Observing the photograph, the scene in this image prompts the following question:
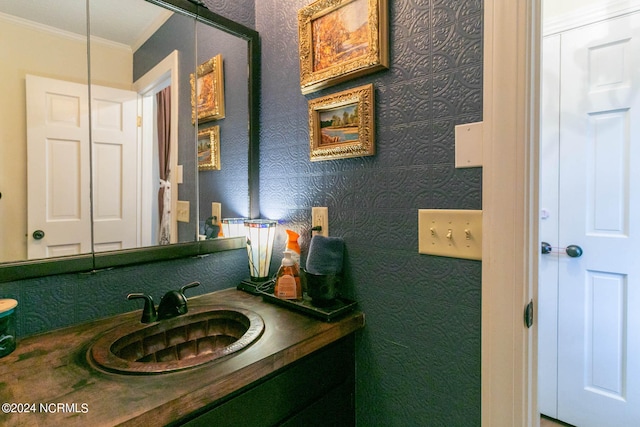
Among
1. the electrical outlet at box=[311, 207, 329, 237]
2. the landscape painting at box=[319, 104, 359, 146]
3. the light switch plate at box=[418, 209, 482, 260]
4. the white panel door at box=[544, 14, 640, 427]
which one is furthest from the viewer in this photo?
the white panel door at box=[544, 14, 640, 427]

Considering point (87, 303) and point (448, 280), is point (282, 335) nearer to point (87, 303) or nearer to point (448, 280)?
point (448, 280)

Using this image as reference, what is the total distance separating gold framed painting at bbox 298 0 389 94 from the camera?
3.22 ft

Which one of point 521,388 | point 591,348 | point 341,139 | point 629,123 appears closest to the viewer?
point 521,388

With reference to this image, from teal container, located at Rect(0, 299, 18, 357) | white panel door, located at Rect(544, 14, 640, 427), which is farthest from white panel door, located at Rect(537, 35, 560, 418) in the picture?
teal container, located at Rect(0, 299, 18, 357)

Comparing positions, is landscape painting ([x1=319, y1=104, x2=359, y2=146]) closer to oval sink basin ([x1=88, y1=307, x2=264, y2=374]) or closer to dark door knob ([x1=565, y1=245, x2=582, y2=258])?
oval sink basin ([x1=88, y1=307, x2=264, y2=374])

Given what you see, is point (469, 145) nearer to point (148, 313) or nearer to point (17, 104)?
point (148, 313)

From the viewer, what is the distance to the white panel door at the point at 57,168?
35.9 inches

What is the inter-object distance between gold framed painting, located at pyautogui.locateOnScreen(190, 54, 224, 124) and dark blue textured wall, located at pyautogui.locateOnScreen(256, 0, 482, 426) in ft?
1.29

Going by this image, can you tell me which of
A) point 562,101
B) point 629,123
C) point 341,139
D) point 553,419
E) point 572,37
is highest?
point 572,37

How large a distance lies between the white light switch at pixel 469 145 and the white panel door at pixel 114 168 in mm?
1019

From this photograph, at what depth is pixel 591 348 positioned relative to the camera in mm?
1608

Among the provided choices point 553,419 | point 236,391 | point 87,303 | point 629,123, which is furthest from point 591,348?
point 87,303

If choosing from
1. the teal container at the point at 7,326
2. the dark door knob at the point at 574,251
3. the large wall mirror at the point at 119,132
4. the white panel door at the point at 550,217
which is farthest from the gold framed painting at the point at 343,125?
the dark door knob at the point at 574,251

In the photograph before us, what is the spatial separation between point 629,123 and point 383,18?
1.34 metres
